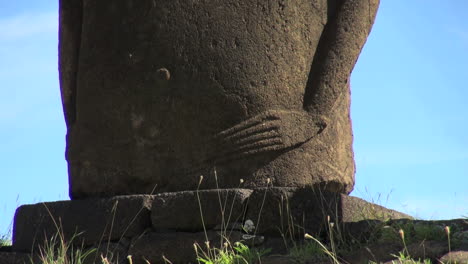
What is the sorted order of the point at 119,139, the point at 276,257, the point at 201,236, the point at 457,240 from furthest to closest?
1. the point at 119,139
2. the point at 201,236
3. the point at 276,257
4. the point at 457,240

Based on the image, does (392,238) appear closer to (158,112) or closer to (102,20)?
(158,112)

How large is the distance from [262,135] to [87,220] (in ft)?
4.34

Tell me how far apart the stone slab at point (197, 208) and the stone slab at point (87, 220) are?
0.11 m

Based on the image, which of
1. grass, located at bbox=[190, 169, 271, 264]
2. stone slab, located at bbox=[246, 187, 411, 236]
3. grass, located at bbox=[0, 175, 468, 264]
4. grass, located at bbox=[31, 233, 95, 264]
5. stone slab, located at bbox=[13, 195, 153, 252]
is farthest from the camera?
stone slab, located at bbox=[13, 195, 153, 252]

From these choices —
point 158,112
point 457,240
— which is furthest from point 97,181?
point 457,240

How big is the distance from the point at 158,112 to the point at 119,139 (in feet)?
1.19

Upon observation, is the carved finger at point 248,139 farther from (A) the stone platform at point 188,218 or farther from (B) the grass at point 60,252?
(B) the grass at point 60,252

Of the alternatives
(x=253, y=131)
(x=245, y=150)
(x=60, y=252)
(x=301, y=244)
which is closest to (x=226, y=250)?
(x=301, y=244)

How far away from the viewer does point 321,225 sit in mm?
5184

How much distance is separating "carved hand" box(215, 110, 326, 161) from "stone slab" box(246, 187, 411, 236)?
0.31m

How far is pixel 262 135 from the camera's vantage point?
5.56m

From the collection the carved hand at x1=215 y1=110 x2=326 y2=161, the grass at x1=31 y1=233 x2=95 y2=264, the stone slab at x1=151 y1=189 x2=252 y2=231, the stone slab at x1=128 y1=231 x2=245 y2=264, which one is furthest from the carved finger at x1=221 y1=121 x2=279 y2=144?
the grass at x1=31 y1=233 x2=95 y2=264

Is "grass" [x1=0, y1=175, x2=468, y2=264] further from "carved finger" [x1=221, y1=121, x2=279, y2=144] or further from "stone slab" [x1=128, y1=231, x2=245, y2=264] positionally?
"carved finger" [x1=221, y1=121, x2=279, y2=144]

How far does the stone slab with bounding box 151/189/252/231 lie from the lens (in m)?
5.37
